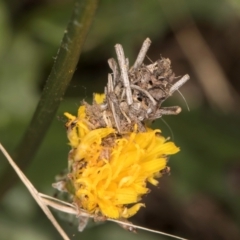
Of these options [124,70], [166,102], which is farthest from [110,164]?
[166,102]

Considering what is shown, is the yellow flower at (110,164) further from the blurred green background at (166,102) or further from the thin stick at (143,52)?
the blurred green background at (166,102)

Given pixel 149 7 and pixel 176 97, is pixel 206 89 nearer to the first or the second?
pixel 176 97

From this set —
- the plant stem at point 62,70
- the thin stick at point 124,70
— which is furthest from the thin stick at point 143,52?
the plant stem at point 62,70

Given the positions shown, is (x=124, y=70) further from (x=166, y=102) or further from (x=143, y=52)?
(x=166, y=102)

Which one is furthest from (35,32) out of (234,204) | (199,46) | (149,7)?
(234,204)

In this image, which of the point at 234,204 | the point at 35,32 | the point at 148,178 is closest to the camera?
the point at 148,178
